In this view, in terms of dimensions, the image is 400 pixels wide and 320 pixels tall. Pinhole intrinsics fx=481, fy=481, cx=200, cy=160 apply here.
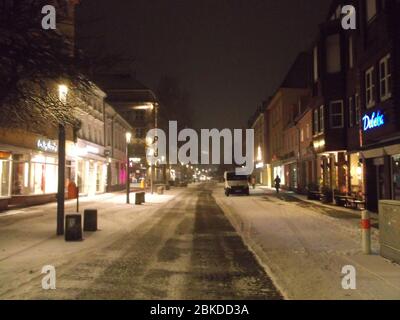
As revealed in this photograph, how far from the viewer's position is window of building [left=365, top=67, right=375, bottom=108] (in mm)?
20833

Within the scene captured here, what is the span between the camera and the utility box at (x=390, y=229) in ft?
31.3

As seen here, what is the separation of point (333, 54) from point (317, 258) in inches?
826

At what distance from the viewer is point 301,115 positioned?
40.7m

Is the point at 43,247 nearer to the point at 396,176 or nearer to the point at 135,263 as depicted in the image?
the point at 135,263

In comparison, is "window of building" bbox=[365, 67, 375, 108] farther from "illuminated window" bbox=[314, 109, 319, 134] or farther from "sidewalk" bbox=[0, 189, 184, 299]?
"sidewalk" bbox=[0, 189, 184, 299]

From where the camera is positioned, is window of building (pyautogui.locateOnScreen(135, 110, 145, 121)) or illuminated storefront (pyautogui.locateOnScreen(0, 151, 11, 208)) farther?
window of building (pyautogui.locateOnScreen(135, 110, 145, 121))

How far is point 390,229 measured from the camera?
388 inches

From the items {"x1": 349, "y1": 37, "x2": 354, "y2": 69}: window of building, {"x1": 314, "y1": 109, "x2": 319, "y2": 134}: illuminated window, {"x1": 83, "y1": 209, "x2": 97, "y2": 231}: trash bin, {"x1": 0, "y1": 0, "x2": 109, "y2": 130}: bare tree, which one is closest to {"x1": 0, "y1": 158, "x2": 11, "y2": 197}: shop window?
{"x1": 83, "y1": 209, "x2": 97, "y2": 231}: trash bin

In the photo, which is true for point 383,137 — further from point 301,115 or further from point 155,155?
point 155,155

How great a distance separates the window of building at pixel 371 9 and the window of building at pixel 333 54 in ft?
23.6

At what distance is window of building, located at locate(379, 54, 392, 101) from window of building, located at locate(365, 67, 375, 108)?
3.12 feet

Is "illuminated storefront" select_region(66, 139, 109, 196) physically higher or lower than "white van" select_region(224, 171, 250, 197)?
higher

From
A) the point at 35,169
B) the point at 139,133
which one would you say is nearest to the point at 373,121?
the point at 35,169
